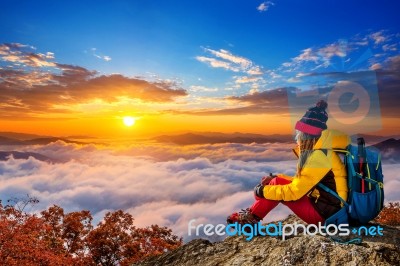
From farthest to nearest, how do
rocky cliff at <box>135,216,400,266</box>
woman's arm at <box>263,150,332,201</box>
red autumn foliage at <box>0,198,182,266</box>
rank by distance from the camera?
red autumn foliage at <box>0,198,182,266</box>, woman's arm at <box>263,150,332,201</box>, rocky cliff at <box>135,216,400,266</box>

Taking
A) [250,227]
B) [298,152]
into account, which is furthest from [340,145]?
[250,227]

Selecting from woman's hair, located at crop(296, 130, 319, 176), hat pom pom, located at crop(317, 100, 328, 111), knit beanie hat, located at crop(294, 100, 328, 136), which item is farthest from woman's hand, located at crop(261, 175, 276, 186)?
hat pom pom, located at crop(317, 100, 328, 111)

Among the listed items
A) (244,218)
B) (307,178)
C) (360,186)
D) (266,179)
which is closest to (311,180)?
(307,178)

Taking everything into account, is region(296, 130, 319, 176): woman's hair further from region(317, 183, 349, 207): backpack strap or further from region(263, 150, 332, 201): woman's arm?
region(317, 183, 349, 207): backpack strap

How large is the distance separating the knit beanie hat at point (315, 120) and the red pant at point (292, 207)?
43.3 inches

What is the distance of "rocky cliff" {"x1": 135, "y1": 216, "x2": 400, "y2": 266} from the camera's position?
15.0 feet

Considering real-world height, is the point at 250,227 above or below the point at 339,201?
below

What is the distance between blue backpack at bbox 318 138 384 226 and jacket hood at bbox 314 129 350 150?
12cm

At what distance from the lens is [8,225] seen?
2052 cm

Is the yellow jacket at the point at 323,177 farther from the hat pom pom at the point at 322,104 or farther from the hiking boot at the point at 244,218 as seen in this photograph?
the hiking boot at the point at 244,218

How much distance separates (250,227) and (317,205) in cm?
134

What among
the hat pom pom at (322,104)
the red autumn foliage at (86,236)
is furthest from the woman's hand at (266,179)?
the red autumn foliage at (86,236)

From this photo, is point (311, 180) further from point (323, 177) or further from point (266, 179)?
point (266, 179)

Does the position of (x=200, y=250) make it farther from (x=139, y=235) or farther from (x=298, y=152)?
(x=139, y=235)
